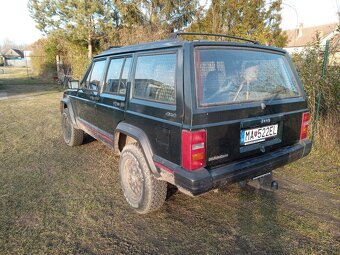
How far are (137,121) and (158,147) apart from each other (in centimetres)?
44

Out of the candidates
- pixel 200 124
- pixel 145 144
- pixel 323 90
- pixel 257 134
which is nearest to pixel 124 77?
pixel 145 144

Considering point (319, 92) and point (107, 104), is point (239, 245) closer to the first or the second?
point (107, 104)

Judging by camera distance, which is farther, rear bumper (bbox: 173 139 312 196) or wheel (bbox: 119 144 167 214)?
wheel (bbox: 119 144 167 214)

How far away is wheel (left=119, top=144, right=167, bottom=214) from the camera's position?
272 centimetres

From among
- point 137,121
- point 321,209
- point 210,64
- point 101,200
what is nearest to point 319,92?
point 321,209

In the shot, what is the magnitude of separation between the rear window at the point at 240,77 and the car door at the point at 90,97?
197 cm

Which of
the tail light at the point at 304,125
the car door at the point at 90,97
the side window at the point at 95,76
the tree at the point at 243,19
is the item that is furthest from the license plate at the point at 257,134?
the tree at the point at 243,19

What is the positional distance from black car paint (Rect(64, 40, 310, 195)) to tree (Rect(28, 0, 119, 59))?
1396cm

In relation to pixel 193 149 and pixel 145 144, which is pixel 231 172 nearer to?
pixel 193 149

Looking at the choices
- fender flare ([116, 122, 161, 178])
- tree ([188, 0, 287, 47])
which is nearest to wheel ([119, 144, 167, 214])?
fender flare ([116, 122, 161, 178])

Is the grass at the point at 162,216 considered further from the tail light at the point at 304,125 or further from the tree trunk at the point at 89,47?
the tree trunk at the point at 89,47

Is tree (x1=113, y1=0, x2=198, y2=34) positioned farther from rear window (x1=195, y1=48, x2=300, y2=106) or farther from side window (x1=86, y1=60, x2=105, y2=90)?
rear window (x1=195, y1=48, x2=300, y2=106)

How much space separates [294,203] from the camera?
311cm

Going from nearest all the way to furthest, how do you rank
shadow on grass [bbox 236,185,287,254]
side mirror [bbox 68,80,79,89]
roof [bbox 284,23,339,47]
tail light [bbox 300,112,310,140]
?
1. shadow on grass [bbox 236,185,287,254]
2. tail light [bbox 300,112,310,140]
3. side mirror [bbox 68,80,79,89]
4. roof [bbox 284,23,339,47]
